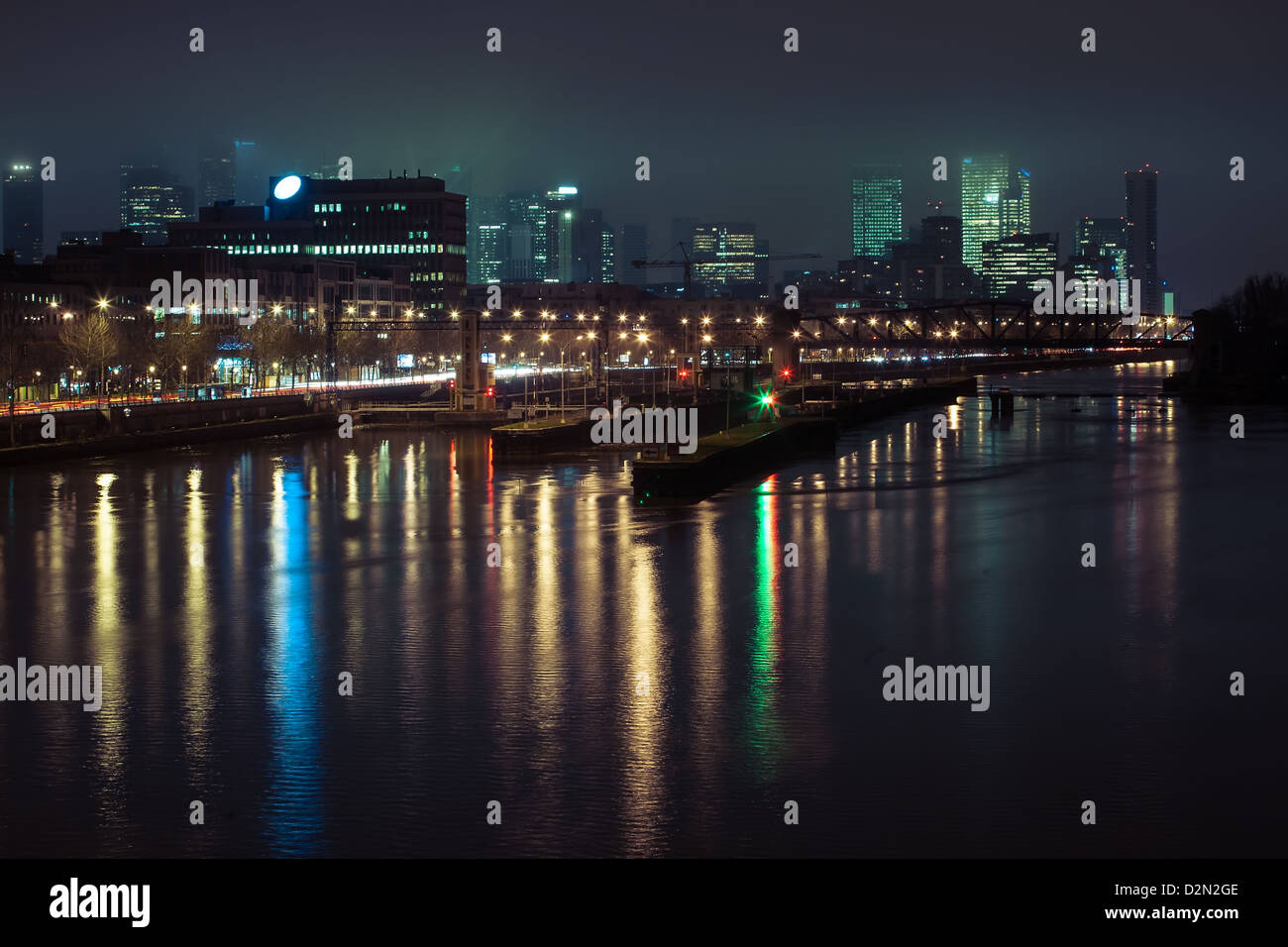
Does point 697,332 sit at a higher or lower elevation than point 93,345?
higher

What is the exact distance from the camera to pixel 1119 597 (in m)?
29.5

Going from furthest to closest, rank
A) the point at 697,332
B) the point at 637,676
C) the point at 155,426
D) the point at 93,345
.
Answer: the point at 697,332
the point at 93,345
the point at 155,426
the point at 637,676

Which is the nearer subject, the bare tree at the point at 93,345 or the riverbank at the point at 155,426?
the riverbank at the point at 155,426

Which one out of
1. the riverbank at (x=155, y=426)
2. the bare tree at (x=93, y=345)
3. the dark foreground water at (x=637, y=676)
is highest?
the bare tree at (x=93, y=345)

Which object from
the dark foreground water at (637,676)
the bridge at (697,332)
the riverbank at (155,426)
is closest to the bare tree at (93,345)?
the riverbank at (155,426)

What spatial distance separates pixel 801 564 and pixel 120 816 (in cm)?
1976

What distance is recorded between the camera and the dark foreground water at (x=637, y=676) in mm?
15781

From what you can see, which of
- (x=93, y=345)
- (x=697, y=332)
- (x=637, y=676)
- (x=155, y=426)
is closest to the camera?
(x=637, y=676)

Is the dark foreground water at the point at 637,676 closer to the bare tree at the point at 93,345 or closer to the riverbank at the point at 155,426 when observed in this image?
the riverbank at the point at 155,426

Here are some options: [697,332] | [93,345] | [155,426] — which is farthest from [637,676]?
[697,332]

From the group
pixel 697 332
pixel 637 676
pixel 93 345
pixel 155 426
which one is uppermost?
pixel 697 332

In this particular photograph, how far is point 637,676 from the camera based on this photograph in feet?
72.1

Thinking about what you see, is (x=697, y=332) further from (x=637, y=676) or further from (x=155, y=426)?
(x=637, y=676)
